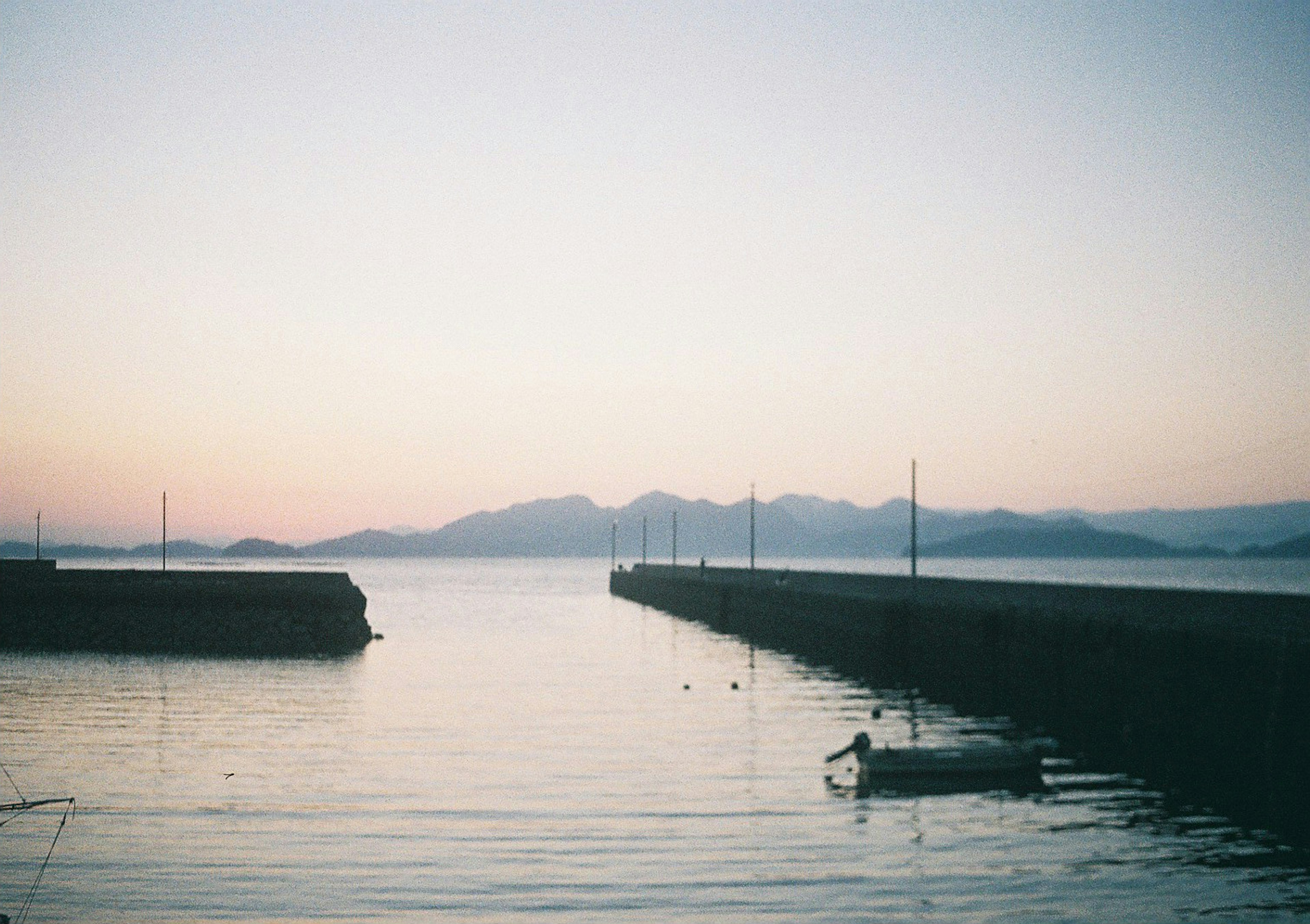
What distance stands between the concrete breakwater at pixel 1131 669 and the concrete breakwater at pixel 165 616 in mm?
28081

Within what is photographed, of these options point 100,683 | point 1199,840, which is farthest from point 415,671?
point 1199,840

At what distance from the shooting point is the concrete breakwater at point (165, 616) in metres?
63.3

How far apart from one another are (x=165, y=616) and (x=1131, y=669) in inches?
1975

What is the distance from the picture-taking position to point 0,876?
21.1 m

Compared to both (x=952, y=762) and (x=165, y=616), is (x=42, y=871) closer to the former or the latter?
(x=952, y=762)

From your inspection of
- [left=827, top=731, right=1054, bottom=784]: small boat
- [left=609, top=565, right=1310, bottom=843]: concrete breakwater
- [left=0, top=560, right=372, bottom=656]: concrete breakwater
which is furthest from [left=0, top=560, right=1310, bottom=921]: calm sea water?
[left=0, top=560, right=372, bottom=656]: concrete breakwater

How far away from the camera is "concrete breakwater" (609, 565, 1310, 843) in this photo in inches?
1102

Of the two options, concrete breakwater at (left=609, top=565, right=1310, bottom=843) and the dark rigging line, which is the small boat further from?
the dark rigging line

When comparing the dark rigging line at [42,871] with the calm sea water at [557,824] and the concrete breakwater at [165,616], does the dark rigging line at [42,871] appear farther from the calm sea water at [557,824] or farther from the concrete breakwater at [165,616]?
the concrete breakwater at [165,616]

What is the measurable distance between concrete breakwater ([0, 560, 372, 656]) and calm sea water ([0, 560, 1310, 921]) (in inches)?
667

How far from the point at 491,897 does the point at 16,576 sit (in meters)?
57.2

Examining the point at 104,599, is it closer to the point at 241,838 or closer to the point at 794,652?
the point at 794,652

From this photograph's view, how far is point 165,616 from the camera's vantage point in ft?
213

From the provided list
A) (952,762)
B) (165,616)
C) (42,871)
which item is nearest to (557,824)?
(42,871)
